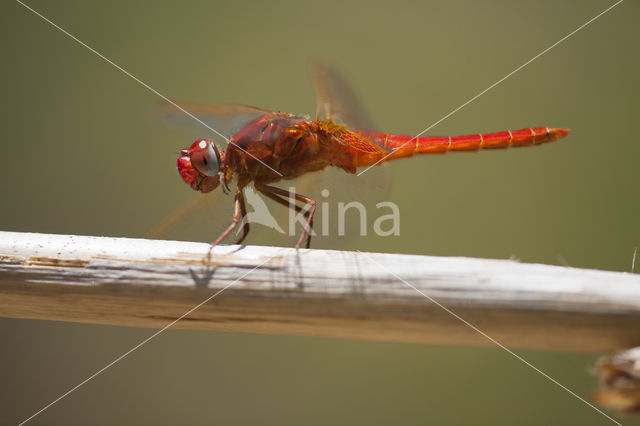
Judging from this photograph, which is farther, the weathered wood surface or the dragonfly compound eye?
the dragonfly compound eye

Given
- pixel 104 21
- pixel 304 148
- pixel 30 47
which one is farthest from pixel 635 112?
pixel 30 47

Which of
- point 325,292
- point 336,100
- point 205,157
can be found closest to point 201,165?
point 205,157

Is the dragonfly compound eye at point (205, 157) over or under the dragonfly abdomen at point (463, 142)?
under

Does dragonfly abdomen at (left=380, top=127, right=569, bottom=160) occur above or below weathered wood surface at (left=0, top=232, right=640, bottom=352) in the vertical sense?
above

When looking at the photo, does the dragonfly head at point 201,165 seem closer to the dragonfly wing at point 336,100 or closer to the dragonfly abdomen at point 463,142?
the dragonfly wing at point 336,100

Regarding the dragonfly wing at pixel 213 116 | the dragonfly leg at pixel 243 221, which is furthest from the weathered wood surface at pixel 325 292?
the dragonfly wing at pixel 213 116

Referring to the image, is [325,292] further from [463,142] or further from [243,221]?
[463,142]

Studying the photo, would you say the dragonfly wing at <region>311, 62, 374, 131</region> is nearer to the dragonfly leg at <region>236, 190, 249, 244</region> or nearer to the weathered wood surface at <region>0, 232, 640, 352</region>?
the dragonfly leg at <region>236, 190, 249, 244</region>

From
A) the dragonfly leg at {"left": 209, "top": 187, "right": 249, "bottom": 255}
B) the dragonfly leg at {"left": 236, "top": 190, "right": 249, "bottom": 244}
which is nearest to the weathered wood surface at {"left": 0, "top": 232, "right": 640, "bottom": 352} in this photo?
the dragonfly leg at {"left": 209, "top": 187, "right": 249, "bottom": 255}
